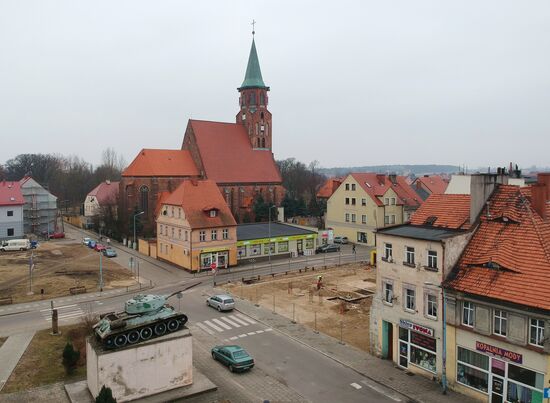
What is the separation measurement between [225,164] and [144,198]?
13908 mm

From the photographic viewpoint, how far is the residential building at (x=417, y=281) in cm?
2184

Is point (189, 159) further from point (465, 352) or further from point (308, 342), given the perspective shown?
point (465, 352)

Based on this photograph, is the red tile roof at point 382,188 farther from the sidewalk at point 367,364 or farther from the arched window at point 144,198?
the sidewalk at point 367,364

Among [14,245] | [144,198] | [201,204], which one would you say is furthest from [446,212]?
[14,245]

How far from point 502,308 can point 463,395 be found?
459cm

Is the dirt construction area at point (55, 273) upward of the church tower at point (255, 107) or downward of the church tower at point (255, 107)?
downward

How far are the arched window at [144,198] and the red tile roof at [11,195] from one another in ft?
55.1

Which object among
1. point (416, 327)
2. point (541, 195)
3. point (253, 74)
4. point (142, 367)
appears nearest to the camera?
point (142, 367)

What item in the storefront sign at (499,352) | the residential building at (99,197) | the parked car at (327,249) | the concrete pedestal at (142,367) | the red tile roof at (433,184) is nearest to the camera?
the storefront sign at (499,352)

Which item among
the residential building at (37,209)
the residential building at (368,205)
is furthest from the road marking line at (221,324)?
the residential building at (37,209)

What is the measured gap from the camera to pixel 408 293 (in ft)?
76.7

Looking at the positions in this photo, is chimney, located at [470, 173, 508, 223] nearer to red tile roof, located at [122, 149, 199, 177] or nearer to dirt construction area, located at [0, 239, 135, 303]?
dirt construction area, located at [0, 239, 135, 303]

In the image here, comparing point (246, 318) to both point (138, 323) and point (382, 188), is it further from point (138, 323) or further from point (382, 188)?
point (382, 188)

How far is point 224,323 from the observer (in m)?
31.5
